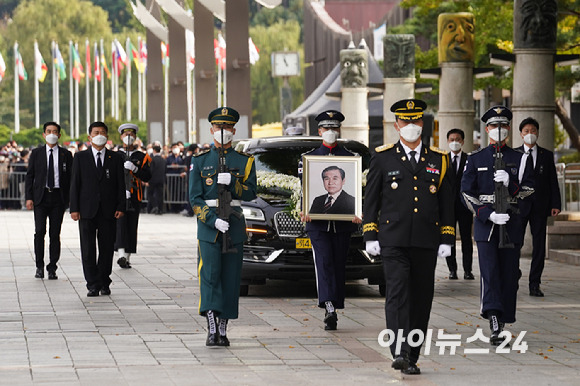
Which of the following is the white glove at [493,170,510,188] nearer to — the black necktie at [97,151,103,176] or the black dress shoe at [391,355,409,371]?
the black dress shoe at [391,355,409,371]

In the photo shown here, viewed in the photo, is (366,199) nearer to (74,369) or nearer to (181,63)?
(74,369)

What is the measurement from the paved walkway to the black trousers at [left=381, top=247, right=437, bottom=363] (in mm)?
341

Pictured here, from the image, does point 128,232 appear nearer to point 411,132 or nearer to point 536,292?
point 536,292

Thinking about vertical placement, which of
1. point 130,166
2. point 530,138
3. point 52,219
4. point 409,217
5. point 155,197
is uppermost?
point 530,138

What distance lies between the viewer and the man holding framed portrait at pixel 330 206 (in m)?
12.2

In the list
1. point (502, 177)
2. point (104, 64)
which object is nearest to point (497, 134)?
point (502, 177)

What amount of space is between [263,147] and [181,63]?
1513 inches

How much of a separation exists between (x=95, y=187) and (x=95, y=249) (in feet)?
2.20

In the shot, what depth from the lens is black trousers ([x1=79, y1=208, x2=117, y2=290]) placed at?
14.8 m

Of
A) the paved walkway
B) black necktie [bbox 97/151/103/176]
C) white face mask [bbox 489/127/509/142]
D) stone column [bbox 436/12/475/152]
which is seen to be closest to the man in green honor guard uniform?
the paved walkway

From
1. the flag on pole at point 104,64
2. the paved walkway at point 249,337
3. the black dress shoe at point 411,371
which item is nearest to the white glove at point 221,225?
the paved walkway at point 249,337

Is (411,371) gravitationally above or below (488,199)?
below

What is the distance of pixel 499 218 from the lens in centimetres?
1095

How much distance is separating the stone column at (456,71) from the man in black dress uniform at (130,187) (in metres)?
8.51
